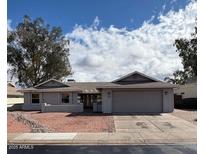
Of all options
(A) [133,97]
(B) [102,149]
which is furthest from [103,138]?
(A) [133,97]

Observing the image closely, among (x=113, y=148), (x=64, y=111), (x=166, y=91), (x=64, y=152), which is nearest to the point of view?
(x=64, y=152)

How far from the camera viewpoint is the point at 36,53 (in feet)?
136

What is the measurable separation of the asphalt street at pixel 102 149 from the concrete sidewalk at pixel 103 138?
771mm

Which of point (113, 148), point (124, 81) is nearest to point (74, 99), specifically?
point (124, 81)

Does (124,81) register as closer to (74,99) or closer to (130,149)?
(74,99)

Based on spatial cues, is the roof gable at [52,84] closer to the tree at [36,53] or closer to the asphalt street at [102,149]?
the tree at [36,53]

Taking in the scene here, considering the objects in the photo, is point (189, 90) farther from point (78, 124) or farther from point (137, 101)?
point (78, 124)

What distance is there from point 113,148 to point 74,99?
19.4 metres

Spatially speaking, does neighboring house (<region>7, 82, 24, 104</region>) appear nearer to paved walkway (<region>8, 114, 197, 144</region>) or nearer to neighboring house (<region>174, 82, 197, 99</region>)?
neighboring house (<region>174, 82, 197, 99</region>)

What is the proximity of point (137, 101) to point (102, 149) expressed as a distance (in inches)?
611

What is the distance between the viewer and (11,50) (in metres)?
40.6

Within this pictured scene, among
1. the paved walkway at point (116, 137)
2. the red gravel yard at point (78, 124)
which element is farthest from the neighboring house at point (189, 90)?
the paved walkway at point (116, 137)

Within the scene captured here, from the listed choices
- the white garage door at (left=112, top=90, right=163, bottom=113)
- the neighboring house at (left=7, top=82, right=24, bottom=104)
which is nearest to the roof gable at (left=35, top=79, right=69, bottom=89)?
the neighboring house at (left=7, top=82, right=24, bottom=104)

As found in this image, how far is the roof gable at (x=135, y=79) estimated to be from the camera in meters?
26.2
